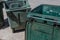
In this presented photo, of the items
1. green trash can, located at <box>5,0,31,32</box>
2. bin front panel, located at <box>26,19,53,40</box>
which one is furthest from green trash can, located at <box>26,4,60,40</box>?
green trash can, located at <box>5,0,31,32</box>

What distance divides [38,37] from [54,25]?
0.45m

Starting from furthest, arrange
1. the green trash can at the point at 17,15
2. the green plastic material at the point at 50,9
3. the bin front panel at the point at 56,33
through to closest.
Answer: the green trash can at the point at 17,15, the green plastic material at the point at 50,9, the bin front panel at the point at 56,33

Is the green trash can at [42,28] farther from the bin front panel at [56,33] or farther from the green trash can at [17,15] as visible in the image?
the green trash can at [17,15]

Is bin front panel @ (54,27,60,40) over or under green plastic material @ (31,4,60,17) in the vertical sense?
under

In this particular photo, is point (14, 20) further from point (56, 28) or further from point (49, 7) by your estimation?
point (56, 28)

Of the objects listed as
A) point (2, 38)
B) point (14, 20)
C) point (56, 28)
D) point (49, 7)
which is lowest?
point (2, 38)

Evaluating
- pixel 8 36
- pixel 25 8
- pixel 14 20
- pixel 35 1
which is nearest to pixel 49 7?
pixel 25 8

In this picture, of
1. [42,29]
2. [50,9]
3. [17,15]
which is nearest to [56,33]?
[42,29]

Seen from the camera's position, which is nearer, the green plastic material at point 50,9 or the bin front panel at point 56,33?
the bin front panel at point 56,33

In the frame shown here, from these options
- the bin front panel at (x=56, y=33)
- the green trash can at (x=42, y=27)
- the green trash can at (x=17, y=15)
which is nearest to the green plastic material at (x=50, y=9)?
the green trash can at (x=42, y=27)

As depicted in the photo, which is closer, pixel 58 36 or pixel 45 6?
pixel 58 36

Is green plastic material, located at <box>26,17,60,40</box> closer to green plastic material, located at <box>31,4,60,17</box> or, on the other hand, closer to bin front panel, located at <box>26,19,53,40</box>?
bin front panel, located at <box>26,19,53,40</box>

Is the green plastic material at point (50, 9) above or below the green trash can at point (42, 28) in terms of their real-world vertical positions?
above

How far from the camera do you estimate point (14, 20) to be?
13.7 feet
